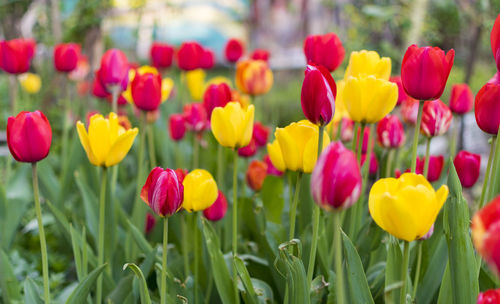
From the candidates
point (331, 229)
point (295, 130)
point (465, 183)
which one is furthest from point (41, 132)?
point (465, 183)

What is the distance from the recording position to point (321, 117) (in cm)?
92

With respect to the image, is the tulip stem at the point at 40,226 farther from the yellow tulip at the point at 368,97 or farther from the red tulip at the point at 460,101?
the red tulip at the point at 460,101

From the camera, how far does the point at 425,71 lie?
37.6 inches

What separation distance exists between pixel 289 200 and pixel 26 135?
0.80 meters

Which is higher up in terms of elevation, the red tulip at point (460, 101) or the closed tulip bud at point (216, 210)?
the red tulip at point (460, 101)

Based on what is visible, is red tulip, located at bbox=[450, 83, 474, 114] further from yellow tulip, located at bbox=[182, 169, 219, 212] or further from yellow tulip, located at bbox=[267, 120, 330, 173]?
yellow tulip, located at bbox=[182, 169, 219, 212]

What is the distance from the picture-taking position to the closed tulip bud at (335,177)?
684 millimetres

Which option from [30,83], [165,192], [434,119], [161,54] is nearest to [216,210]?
[165,192]

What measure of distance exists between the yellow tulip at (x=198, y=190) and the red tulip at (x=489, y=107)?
1.78 feet

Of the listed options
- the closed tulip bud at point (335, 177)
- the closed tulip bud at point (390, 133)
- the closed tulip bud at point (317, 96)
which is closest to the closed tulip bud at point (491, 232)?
the closed tulip bud at point (335, 177)

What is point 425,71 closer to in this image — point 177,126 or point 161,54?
point 177,126

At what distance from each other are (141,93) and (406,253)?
860 millimetres

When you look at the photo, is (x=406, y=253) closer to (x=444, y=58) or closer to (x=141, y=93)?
(x=444, y=58)

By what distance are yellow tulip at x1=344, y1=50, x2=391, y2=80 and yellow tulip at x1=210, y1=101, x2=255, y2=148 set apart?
28 cm
